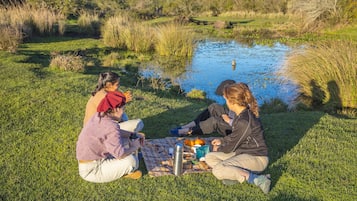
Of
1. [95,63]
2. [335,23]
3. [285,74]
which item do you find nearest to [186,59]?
[95,63]

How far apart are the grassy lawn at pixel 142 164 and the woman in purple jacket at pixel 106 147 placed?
0.19 metres

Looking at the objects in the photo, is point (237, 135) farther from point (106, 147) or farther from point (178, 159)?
point (106, 147)

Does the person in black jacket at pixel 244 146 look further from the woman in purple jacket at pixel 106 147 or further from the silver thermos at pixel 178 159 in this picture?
the woman in purple jacket at pixel 106 147

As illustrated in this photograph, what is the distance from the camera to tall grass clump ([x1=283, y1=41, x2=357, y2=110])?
32.8ft

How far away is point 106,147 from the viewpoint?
486 centimetres

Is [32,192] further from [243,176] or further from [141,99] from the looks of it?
[141,99]

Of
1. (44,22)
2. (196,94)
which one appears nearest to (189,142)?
(196,94)

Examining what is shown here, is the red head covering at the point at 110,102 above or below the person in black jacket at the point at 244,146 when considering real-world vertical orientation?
above

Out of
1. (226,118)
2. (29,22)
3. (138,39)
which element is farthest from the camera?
(29,22)

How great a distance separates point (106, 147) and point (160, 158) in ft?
4.19

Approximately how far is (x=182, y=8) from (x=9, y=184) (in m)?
45.8

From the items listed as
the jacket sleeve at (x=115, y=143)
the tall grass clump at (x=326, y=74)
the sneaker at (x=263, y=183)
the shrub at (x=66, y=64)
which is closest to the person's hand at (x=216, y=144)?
the sneaker at (x=263, y=183)

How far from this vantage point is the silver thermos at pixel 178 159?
17.2 feet

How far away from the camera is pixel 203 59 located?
17.5m
